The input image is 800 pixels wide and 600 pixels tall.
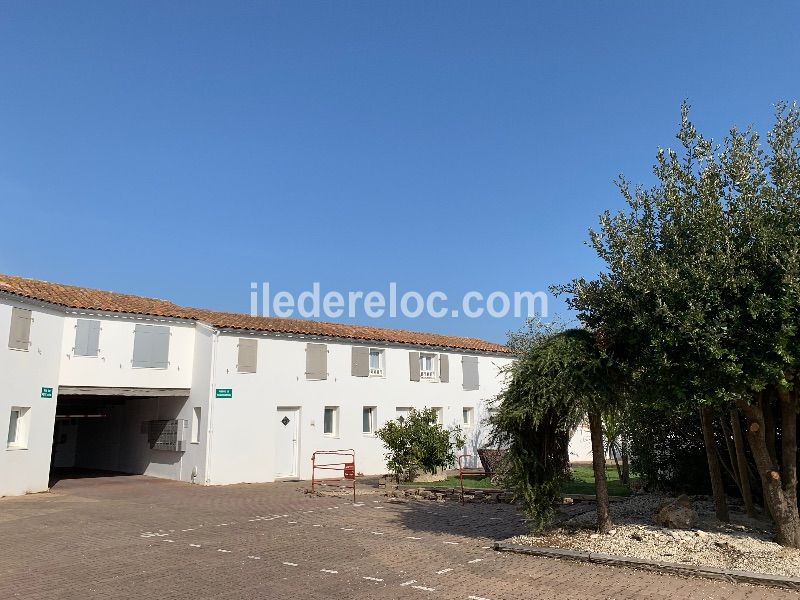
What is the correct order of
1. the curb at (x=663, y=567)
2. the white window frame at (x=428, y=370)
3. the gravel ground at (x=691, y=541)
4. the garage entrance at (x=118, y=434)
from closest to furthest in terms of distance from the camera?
the curb at (x=663, y=567)
the gravel ground at (x=691, y=541)
the garage entrance at (x=118, y=434)
the white window frame at (x=428, y=370)

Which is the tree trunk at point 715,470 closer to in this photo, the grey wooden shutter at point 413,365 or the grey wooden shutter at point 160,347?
the grey wooden shutter at point 413,365

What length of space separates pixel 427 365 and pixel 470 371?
91.9 inches

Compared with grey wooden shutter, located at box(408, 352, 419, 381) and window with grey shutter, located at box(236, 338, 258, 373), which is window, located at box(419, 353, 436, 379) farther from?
window with grey shutter, located at box(236, 338, 258, 373)

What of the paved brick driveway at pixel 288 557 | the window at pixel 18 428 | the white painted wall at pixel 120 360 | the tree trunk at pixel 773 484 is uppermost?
the white painted wall at pixel 120 360

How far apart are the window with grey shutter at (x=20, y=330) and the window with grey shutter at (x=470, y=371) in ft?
56.6

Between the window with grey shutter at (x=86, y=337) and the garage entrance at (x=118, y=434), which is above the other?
the window with grey shutter at (x=86, y=337)

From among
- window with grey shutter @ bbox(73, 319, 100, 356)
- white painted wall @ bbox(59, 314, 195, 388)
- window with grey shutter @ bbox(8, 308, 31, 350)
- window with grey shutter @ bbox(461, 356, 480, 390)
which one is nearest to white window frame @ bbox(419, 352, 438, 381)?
window with grey shutter @ bbox(461, 356, 480, 390)

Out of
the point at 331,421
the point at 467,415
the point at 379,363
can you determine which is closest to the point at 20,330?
the point at 331,421

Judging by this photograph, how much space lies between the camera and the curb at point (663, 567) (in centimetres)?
731

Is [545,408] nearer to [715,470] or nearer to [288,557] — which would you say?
[715,470]

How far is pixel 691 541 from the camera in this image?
9.12 m

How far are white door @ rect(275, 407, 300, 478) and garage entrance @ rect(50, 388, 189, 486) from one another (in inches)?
133

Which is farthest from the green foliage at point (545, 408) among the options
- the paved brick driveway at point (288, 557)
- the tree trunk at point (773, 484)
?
the tree trunk at point (773, 484)

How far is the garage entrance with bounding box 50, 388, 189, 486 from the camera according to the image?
72.9 feet
